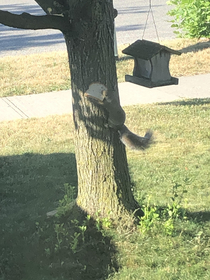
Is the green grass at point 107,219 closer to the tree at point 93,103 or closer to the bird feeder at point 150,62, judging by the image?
the tree at point 93,103

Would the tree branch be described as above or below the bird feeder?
above

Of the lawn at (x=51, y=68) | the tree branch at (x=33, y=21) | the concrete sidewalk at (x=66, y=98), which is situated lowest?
the concrete sidewalk at (x=66, y=98)

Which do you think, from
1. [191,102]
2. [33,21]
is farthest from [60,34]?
[33,21]

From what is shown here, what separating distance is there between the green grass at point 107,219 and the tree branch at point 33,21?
1.20 m

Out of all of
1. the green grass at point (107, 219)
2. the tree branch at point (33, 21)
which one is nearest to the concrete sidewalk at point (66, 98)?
the green grass at point (107, 219)

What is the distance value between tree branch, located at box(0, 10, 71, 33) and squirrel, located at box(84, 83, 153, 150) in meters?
0.50

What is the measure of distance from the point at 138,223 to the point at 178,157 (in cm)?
188

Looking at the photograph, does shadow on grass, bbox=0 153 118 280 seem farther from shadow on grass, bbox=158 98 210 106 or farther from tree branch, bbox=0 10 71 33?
shadow on grass, bbox=158 98 210 106

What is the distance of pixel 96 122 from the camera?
11.9ft

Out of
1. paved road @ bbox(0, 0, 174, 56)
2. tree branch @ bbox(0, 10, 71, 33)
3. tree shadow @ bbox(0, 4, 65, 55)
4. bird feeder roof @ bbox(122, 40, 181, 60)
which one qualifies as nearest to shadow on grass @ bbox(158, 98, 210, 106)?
bird feeder roof @ bbox(122, 40, 181, 60)

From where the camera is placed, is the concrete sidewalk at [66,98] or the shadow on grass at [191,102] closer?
the shadow on grass at [191,102]

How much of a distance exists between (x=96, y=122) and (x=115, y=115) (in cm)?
17

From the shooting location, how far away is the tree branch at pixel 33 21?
10.3 ft

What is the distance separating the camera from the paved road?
1255 cm
